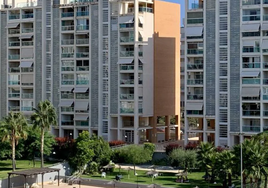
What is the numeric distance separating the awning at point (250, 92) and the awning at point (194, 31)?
10.00m

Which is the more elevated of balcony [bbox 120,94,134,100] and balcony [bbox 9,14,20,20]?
balcony [bbox 9,14,20,20]

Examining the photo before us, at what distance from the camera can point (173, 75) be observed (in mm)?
95562

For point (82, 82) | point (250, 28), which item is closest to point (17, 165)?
point (82, 82)

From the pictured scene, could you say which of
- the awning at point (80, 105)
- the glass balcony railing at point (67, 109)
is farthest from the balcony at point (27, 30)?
the awning at point (80, 105)

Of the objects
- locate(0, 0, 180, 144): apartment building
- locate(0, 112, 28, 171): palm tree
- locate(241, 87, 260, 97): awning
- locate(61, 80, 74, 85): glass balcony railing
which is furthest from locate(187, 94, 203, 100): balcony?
locate(0, 112, 28, 171): palm tree

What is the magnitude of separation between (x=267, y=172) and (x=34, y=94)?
4944 centimetres

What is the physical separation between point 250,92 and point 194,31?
11.7 m

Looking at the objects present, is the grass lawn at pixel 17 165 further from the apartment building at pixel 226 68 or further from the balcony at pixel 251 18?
the balcony at pixel 251 18

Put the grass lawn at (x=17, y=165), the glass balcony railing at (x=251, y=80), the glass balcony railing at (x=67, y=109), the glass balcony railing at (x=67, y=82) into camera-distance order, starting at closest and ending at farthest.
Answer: the grass lawn at (x=17, y=165) → the glass balcony railing at (x=251, y=80) → the glass balcony railing at (x=67, y=109) → the glass balcony railing at (x=67, y=82)

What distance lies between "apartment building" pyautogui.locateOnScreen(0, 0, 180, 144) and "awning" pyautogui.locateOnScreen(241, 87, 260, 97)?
17.5m

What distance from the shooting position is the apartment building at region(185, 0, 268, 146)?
251 feet

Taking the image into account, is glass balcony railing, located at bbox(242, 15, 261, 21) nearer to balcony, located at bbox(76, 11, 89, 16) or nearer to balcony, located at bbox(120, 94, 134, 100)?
balcony, located at bbox(120, 94, 134, 100)

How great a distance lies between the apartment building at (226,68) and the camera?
76438 millimetres

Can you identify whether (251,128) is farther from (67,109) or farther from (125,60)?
(67,109)
